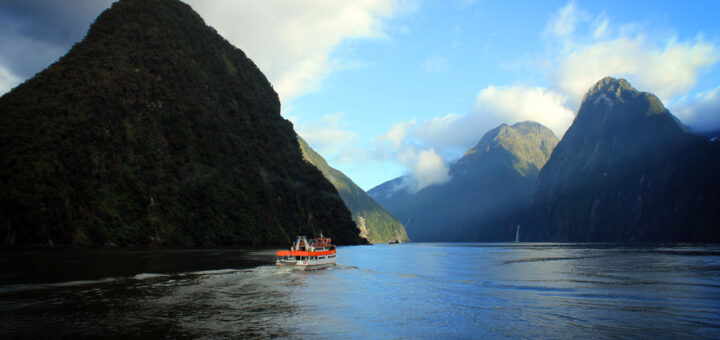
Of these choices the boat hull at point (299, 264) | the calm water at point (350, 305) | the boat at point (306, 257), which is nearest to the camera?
the calm water at point (350, 305)

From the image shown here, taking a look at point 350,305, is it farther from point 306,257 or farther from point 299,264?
point 306,257

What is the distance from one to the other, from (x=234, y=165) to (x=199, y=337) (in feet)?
549

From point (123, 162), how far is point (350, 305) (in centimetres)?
13227

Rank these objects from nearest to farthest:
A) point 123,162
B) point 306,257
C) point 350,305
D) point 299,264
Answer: point 350,305, point 299,264, point 306,257, point 123,162

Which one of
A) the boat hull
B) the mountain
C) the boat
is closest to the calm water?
the boat hull

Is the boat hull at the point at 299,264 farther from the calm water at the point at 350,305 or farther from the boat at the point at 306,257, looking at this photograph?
the calm water at the point at 350,305

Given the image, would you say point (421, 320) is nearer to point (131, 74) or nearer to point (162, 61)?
point (131, 74)

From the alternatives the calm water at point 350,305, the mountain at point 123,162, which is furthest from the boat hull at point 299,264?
the mountain at point 123,162

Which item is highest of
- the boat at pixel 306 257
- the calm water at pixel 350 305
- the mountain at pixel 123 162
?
the mountain at pixel 123 162

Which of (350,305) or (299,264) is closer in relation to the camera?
(350,305)

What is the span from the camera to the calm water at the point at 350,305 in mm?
30203

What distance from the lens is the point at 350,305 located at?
1644 inches

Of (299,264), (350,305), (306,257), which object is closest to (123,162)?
(306,257)

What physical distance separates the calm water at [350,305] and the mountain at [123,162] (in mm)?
70212
